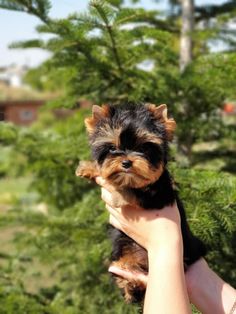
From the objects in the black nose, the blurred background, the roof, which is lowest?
the roof

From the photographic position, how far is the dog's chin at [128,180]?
7.88 feet

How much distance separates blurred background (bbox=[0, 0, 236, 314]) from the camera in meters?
3.28

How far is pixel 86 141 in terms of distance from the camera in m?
3.98

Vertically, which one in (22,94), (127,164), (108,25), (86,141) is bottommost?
(22,94)

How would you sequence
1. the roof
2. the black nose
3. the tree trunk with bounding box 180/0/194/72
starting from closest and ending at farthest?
the black nose, the tree trunk with bounding box 180/0/194/72, the roof

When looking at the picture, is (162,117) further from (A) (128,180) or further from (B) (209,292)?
(B) (209,292)

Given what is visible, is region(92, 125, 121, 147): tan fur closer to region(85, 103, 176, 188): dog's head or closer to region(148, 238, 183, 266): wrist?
region(85, 103, 176, 188): dog's head

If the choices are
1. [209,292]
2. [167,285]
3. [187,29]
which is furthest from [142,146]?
[187,29]

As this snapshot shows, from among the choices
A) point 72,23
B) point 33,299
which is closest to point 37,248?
point 33,299

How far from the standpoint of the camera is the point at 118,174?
242 cm

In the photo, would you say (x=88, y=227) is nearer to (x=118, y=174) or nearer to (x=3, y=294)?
(x=3, y=294)

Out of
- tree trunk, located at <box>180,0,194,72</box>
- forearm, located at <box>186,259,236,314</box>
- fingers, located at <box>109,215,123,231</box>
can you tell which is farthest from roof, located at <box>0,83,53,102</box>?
forearm, located at <box>186,259,236,314</box>

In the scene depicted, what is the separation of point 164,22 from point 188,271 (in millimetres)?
3293

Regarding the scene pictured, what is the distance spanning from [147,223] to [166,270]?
0.28m
